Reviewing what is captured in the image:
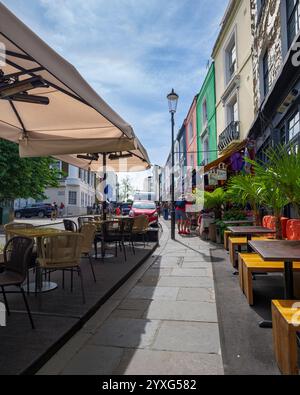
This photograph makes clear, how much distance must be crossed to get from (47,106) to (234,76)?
10.8 meters

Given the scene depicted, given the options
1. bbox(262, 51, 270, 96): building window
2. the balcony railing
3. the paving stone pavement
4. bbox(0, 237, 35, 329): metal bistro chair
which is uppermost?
bbox(262, 51, 270, 96): building window

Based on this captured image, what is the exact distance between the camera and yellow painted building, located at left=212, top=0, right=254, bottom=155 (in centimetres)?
1286

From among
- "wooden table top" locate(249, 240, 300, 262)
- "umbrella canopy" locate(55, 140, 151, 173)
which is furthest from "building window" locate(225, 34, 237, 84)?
"wooden table top" locate(249, 240, 300, 262)

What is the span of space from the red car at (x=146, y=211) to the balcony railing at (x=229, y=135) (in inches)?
196

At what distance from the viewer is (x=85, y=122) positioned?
235 inches

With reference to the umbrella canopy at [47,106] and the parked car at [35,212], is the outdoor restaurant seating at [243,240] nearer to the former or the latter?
the umbrella canopy at [47,106]

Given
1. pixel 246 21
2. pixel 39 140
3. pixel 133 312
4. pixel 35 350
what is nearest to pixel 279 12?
pixel 246 21

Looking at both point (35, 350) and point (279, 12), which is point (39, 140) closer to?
point (35, 350)

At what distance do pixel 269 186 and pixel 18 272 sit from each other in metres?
3.89

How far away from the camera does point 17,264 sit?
352 cm

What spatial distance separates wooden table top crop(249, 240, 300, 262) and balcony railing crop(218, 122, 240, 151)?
35.8 feet

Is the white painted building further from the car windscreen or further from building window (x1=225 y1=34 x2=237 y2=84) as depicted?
building window (x1=225 y1=34 x2=237 y2=84)

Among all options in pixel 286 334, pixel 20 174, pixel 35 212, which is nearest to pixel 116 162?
pixel 286 334

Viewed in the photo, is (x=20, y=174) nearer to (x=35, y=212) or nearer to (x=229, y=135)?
(x=229, y=135)
